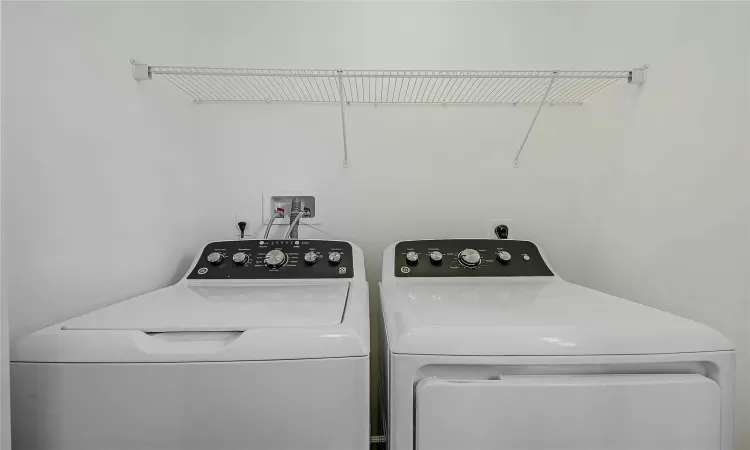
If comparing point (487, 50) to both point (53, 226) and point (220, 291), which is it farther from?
point (53, 226)

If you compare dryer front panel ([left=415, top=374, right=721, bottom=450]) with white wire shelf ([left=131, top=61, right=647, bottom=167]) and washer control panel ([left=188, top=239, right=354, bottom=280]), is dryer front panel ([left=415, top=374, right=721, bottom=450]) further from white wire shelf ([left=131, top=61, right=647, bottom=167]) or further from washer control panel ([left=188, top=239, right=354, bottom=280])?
white wire shelf ([left=131, top=61, right=647, bottom=167])

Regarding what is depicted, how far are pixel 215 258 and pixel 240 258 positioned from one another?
91mm

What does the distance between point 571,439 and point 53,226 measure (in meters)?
1.22

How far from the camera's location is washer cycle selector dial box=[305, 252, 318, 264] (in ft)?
4.21

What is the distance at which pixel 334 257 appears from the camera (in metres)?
1.30

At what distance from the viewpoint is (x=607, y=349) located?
0.73m

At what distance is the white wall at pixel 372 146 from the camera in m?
0.86

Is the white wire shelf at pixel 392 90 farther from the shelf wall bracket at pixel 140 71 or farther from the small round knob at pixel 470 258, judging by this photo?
the small round knob at pixel 470 258

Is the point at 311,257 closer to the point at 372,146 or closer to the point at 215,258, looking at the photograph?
the point at 215,258

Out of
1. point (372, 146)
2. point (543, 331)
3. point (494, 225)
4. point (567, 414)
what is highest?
point (372, 146)

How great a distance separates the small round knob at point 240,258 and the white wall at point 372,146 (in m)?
0.27

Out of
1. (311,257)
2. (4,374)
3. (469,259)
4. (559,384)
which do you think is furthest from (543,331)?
(4,374)

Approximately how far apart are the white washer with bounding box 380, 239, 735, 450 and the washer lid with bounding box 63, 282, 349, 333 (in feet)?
0.72

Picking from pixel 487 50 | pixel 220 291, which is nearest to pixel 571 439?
pixel 220 291
